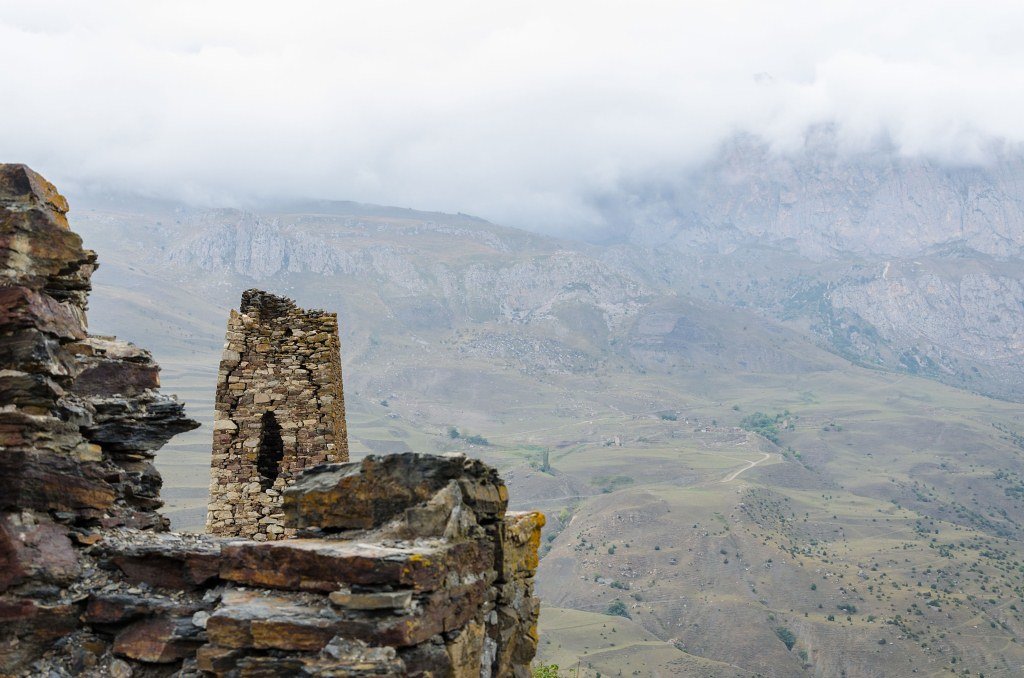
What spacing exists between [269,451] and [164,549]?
10037 millimetres

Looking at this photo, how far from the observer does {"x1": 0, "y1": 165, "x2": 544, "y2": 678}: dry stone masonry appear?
9164 millimetres

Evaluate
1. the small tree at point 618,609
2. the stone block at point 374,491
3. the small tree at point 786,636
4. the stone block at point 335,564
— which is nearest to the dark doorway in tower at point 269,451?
the stone block at point 374,491

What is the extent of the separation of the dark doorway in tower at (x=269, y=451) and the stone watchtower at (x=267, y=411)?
0.02m

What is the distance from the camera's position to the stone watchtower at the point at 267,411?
769 inches

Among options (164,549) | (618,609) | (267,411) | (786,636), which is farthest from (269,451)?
(786,636)

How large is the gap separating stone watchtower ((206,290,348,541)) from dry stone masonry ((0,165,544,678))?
8217mm

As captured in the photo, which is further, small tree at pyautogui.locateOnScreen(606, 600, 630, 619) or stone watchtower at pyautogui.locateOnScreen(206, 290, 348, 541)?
small tree at pyautogui.locateOnScreen(606, 600, 630, 619)

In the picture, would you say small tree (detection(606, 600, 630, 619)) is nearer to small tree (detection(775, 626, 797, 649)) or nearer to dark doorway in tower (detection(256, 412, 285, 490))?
small tree (detection(775, 626, 797, 649))

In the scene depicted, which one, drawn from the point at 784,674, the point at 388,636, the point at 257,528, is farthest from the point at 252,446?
the point at 784,674

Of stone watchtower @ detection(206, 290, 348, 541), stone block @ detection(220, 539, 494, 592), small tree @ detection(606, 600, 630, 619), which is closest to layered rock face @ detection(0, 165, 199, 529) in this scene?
stone block @ detection(220, 539, 494, 592)

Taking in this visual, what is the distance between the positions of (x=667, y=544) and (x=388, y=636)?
502 ft

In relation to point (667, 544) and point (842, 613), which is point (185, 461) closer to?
point (667, 544)

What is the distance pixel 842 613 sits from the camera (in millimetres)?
128125

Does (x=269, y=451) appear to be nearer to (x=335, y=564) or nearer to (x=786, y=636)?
(x=335, y=564)
